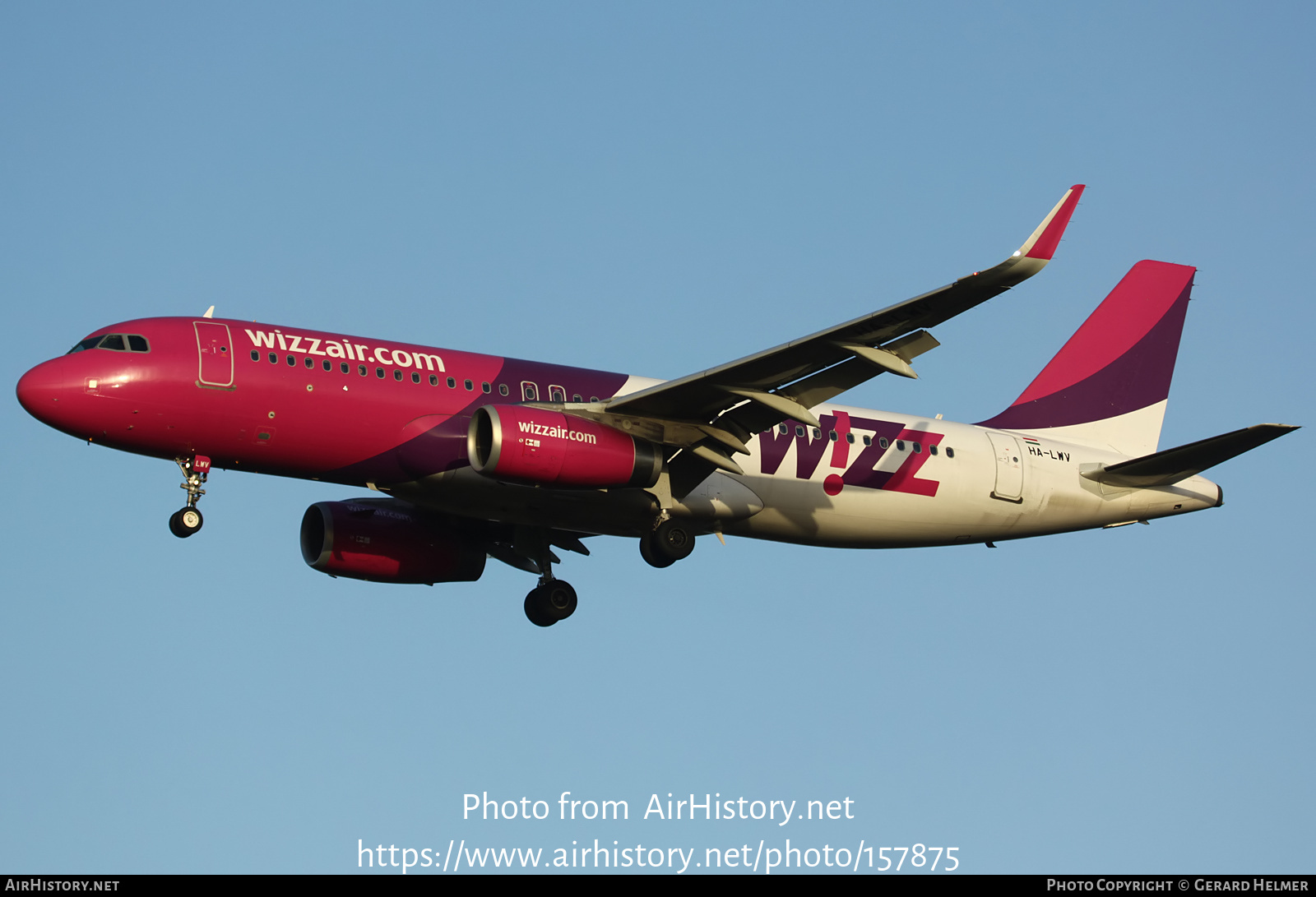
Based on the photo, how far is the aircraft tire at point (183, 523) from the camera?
93.5ft

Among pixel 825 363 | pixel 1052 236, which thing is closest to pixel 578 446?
pixel 825 363

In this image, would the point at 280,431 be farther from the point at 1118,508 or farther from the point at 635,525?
the point at 1118,508

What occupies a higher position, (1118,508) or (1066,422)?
(1066,422)

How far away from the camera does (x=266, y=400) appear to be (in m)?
28.2

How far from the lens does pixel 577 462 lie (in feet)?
92.3

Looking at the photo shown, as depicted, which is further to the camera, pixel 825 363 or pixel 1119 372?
pixel 1119 372

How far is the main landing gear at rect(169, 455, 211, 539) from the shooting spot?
28500mm

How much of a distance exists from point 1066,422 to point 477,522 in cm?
1449

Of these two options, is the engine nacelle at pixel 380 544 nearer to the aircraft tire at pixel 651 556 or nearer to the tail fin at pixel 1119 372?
the aircraft tire at pixel 651 556

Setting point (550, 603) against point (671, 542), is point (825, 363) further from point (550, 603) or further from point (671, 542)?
point (550, 603)

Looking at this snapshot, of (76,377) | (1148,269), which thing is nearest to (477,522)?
(76,377)

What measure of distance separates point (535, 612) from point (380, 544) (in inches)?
150

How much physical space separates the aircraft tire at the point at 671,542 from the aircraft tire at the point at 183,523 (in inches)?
351

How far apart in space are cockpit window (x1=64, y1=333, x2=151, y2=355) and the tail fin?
19.7 meters
